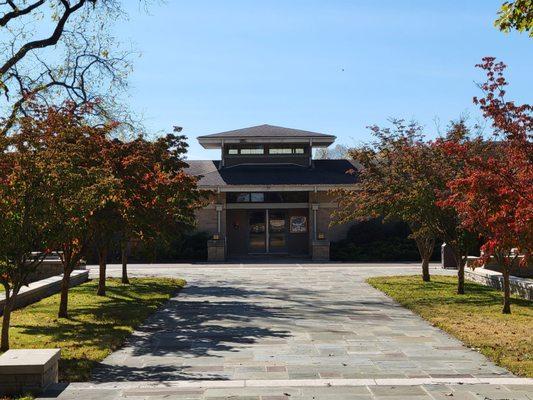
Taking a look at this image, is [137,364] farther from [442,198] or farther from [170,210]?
[442,198]

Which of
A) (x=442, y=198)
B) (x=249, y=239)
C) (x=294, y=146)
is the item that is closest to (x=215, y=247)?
(x=249, y=239)

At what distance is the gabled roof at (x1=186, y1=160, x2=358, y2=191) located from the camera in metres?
30.4

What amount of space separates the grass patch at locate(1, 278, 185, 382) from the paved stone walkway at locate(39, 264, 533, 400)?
0.99 feet

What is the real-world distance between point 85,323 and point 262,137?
22.2 meters

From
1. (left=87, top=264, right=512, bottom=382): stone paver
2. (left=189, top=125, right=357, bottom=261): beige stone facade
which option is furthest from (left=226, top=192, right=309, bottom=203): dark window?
(left=87, top=264, right=512, bottom=382): stone paver

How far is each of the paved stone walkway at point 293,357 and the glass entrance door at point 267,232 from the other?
16174mm

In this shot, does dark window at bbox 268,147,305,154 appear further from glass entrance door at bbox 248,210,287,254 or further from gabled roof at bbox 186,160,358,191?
glass entrance door at bbox 248,210,287,254

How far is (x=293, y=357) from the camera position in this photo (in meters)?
8.52

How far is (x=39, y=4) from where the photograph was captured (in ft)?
58.9

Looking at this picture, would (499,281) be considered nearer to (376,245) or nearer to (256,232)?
(376,245)

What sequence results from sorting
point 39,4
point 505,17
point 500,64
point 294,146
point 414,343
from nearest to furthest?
point 505,17 < point 414,343 < point 500,64 < point 39,4 < point 294,146

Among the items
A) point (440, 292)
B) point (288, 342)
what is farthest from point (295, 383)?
point (440, 292)

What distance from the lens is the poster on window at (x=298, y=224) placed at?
31906mm

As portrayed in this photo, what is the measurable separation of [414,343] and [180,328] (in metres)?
4.27
